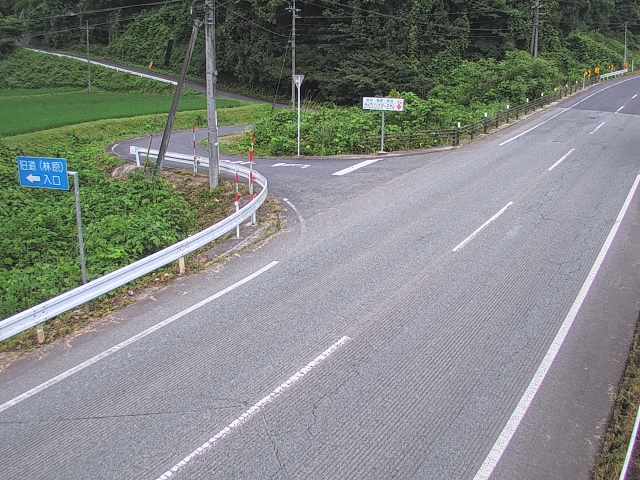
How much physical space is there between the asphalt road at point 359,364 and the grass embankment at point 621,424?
0.13 m

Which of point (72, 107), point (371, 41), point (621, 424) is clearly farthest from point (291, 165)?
point (371, 41)

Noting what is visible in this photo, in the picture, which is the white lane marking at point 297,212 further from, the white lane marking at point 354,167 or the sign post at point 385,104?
the sign post at point 385,104

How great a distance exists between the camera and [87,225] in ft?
52.9

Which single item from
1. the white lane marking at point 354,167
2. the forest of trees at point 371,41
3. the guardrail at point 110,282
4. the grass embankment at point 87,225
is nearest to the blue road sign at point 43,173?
the guardrail at point 110,282

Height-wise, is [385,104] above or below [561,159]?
above

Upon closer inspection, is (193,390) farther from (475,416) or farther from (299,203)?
(299,203)

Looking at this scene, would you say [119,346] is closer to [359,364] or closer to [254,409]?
[254,409]

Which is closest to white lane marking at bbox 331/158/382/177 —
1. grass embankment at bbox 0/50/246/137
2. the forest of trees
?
grass embankment at bbox 0/50/246/137

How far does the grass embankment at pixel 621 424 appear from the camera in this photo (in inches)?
237

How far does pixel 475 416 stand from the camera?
6973 millimetres

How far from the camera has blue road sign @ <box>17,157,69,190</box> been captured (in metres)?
10.2

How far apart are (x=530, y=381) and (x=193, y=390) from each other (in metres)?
4.13

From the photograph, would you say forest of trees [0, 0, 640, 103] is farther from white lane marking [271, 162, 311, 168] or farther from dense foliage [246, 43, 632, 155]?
white lane marking [271, 162, 311, 168]

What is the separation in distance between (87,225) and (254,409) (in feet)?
35.0
